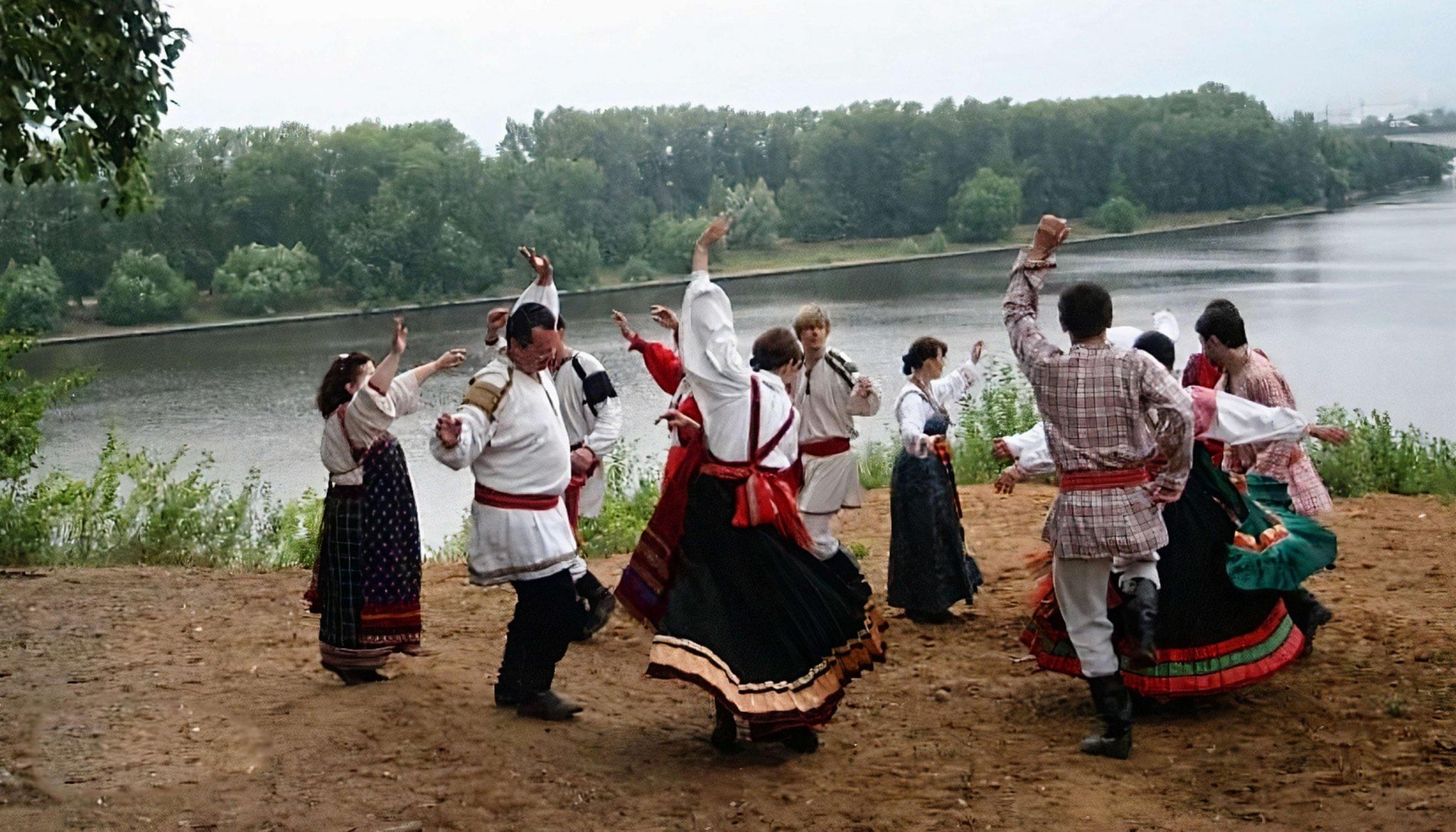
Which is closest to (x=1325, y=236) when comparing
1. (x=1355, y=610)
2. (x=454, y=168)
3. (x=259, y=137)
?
(x=454, y=168)

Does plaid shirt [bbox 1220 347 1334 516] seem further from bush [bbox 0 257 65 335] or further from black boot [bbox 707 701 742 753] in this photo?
bush [bbox 0 257 65 335]

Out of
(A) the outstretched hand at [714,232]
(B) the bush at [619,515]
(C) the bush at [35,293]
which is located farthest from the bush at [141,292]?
(A) the outstretched hand at [714,232]

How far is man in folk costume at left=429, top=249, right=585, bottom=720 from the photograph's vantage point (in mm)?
5781

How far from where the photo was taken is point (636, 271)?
43.7 meters

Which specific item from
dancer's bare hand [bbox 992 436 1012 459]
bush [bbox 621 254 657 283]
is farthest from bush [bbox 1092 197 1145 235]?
dancer's bare hand [bbox 992 436 1012 459]

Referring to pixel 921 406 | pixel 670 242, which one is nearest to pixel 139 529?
pixel 921 406

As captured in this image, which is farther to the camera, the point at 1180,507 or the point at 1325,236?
the point at 1325,236

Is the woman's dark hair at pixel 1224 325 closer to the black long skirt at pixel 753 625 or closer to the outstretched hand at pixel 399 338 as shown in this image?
the black long skirt at pixel 753 625

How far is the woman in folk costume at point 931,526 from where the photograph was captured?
25.6 feet

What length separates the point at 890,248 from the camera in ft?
180

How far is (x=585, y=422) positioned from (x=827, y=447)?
4.25 ft

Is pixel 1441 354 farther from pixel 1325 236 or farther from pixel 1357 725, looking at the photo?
pixel 1357 725

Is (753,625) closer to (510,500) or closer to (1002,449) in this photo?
(510,500)

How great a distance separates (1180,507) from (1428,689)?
1.32 m
